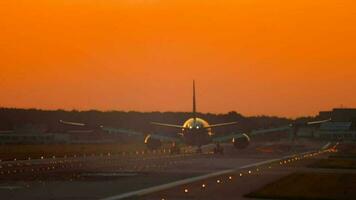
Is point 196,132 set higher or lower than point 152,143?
higher

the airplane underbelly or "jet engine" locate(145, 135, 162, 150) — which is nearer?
the airplane underbelly

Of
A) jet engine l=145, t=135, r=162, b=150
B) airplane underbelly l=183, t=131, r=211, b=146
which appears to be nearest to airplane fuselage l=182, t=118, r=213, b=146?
airplane underbelly l=183, t=131, r=211, b=146

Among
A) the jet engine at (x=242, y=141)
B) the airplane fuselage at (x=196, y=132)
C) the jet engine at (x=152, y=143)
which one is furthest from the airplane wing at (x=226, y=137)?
the jet engine at (x=152, y=143)

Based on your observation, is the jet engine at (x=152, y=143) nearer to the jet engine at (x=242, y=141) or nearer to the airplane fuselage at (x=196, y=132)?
the airplane fuselage at (x=196, y=132)

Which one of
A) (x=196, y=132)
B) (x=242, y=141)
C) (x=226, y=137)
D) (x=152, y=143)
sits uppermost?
(x=196, y=132)

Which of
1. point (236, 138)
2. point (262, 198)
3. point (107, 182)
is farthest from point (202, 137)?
point (262, 198)

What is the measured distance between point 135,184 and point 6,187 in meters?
6.48

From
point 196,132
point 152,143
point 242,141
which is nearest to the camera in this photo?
point 196,132

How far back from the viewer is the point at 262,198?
111ft

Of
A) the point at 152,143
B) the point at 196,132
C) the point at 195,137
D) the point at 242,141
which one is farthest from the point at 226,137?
the point at 152,143

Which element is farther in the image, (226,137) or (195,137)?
(226,137)

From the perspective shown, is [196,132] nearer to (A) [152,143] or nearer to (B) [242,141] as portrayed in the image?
(A) [152,143]

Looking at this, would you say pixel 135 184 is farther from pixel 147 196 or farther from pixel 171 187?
pixel 147 196

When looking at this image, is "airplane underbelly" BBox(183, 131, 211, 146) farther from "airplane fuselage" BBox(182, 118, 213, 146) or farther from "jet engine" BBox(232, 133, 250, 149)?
"jet engine" BBox(232, 133, 250, 149)
